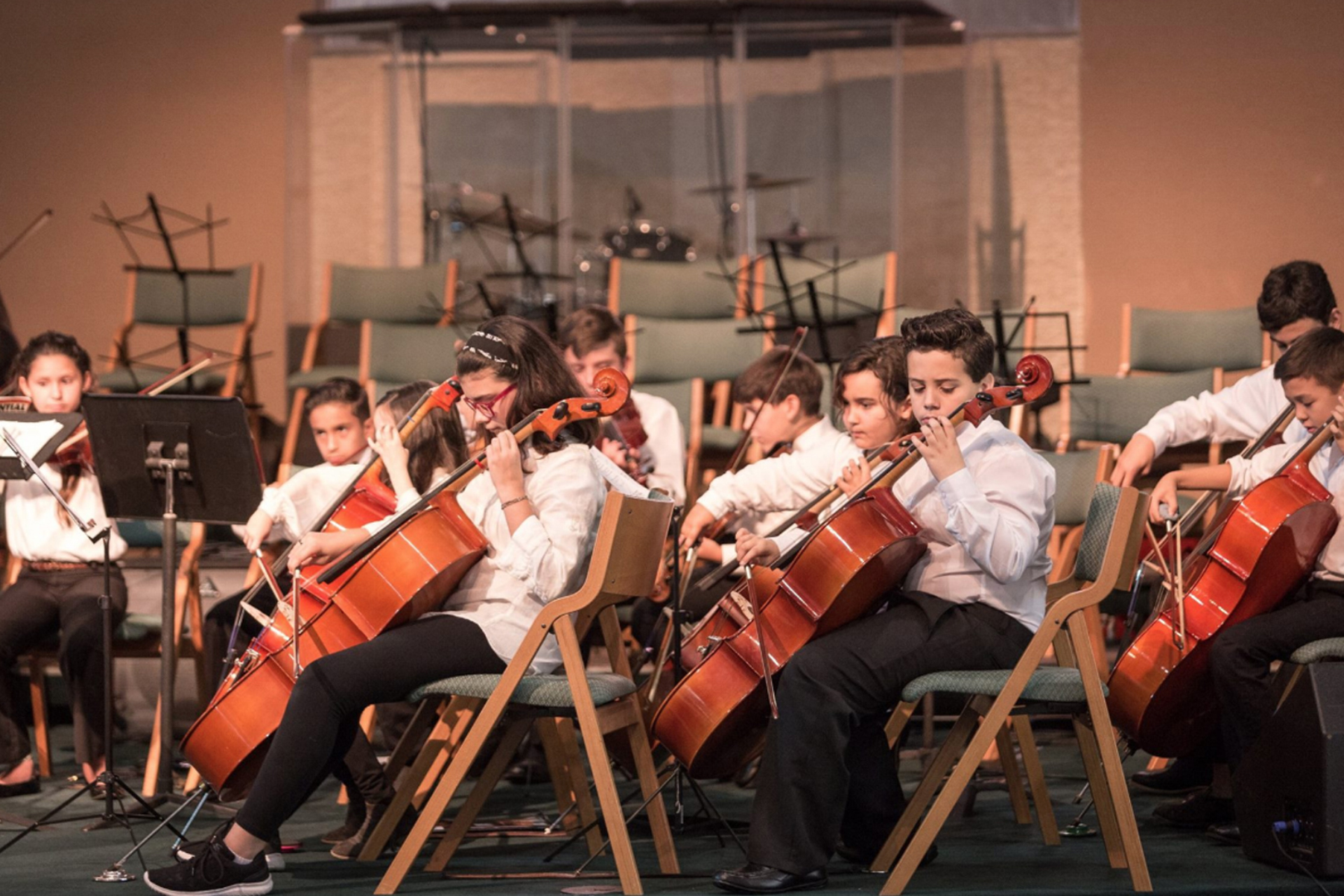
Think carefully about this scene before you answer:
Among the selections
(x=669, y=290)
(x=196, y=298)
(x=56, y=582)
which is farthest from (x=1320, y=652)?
(x=196, y=298)

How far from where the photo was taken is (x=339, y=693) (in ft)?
8.50

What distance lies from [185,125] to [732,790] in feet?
17.8

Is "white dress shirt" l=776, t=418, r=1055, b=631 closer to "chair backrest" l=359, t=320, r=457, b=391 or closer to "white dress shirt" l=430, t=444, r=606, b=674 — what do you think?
"white dress shirt" l=430, t=444, r=606, b=674

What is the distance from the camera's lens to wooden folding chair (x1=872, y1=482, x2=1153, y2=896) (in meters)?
2.54

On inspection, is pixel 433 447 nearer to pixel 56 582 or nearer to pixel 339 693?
pixel 339 693

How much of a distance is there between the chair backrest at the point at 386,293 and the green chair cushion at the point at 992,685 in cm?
404

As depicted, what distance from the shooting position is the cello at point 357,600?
268 centimetres

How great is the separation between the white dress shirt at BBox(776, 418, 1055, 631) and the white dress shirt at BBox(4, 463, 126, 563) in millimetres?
2212

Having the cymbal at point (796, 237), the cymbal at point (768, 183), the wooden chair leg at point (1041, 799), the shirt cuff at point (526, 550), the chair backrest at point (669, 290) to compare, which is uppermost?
the cymbal at point (768, 183)

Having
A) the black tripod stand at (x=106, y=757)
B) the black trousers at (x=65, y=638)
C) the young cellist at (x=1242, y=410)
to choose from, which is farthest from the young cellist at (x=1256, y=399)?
the black trousers at (x=65, y=638)

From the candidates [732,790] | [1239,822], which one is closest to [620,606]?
[732,790]

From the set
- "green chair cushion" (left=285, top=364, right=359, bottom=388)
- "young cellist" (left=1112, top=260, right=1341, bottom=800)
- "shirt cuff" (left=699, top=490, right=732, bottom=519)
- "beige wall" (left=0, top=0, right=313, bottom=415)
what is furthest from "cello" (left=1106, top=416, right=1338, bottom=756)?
"beige wall" (left=0, top=0, right=313, bottom=415)

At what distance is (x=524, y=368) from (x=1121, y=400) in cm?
268

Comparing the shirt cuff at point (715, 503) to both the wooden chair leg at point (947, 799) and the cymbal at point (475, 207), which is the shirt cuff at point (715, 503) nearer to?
the wooden chair leg at point (947, 799)
